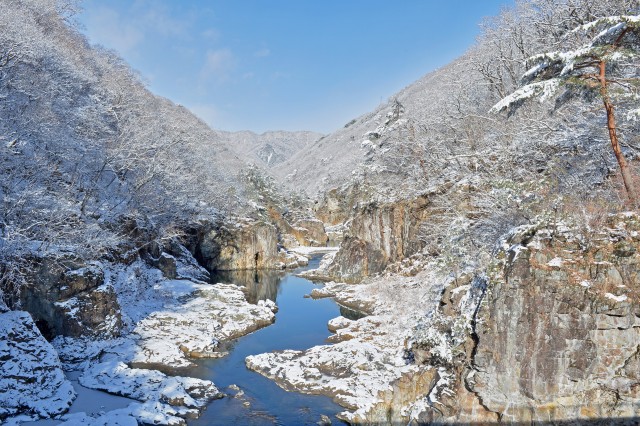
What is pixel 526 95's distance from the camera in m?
12.9

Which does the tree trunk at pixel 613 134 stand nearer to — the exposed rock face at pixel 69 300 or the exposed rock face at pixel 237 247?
the exposed rock face at pixel 69 300

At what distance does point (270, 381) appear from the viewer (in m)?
19.0

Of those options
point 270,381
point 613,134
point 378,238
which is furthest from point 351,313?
point 613,134

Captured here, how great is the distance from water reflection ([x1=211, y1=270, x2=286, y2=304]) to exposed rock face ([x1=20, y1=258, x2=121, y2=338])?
15127 mm

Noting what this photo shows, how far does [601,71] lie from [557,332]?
8.29m

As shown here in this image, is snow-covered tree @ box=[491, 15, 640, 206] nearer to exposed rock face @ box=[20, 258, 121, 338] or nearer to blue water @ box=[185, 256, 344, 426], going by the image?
blue water @ box=[185, 256, 344, 426]

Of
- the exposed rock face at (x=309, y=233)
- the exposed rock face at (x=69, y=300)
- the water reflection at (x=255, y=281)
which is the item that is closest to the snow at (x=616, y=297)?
the exposed rock face at (x=69, y=300)

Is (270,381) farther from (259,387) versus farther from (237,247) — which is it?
(237,247)

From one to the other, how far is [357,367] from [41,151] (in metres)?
22.6

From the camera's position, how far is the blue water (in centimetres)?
1575

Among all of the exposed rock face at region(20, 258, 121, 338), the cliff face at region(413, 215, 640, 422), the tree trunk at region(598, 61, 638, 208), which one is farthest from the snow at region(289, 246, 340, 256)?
the tree trunk at region(598, 61, 638, 208)

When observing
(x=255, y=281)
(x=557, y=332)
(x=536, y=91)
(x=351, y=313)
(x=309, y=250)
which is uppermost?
(x=536, y=91)

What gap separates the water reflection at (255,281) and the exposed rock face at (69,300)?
15.1 metres

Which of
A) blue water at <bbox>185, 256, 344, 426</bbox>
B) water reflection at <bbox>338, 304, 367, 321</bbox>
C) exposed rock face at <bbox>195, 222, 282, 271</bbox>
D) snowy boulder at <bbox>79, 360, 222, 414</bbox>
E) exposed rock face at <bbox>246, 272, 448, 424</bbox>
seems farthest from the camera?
exposed rock face at <bbox>195, 222, 282, 271</bbox>
